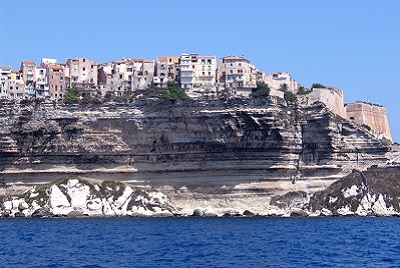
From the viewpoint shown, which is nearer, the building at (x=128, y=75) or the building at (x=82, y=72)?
the building at (x=128, y=75)

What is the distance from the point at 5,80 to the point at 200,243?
4255cm

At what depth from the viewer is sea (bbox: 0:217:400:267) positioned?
98.7ft

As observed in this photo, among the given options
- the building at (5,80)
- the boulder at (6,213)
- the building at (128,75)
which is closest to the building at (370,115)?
the building at (128,75)

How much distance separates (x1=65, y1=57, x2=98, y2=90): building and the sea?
23.3m

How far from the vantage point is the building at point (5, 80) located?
7261cm

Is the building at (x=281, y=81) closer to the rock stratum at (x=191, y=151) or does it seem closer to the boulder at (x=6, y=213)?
the rock stratum at (x=191, y=151)

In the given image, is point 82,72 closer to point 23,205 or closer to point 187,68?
point 187,68

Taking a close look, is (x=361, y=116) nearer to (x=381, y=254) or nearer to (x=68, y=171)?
(x=68, y=171)

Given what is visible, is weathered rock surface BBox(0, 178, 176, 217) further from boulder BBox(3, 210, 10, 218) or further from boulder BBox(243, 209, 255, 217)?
boulder BBox(243, 209, 255, 217)

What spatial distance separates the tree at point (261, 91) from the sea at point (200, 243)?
10.0 m

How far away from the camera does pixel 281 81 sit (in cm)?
7700

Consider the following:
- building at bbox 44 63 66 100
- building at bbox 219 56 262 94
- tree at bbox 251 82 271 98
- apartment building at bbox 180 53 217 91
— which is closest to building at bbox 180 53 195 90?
apartment building at bbox 180 53 217 91

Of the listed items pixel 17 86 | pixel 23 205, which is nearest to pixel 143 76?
pixel 17 86

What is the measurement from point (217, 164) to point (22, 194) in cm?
1383
